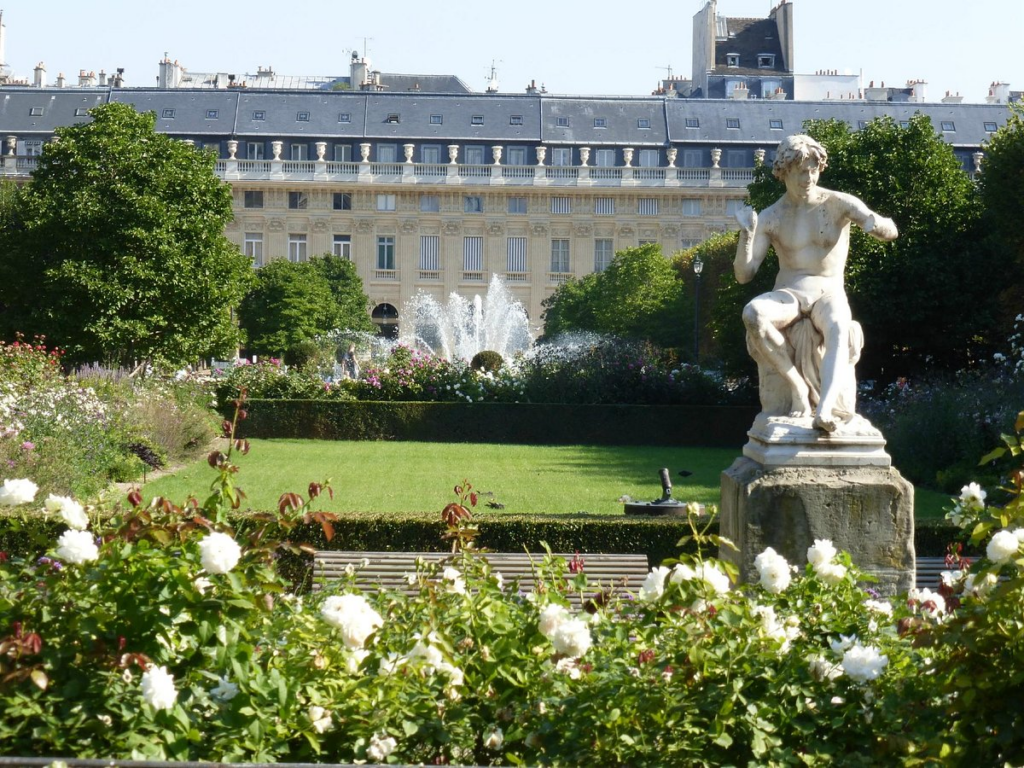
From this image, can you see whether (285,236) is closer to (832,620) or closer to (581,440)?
(581,440)

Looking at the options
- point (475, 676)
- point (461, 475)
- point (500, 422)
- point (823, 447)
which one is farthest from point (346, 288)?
point (475, 676)

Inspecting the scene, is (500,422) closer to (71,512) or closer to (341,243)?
(71,512)

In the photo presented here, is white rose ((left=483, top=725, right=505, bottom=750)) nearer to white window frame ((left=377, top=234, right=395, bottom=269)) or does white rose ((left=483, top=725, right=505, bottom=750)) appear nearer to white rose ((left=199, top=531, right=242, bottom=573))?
white rose ((left=199, top=531, right=242, bottom=573))

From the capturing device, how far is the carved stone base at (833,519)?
19.3 ft

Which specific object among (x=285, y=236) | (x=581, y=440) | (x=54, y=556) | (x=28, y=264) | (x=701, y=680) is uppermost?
(x=285, y=236)

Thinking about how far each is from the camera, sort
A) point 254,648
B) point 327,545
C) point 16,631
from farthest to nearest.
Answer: point 327,545 → point 254,648 → point 16,631

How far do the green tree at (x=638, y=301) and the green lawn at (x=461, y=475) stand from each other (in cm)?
2191

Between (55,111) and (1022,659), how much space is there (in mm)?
60139

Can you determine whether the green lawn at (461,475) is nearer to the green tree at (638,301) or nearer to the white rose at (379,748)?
the white rose at (379,748)

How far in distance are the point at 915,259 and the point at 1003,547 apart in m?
21.0

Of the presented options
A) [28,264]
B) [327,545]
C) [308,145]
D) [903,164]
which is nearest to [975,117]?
[308,145]

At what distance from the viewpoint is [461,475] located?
15586 millimetres

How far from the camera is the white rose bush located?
279 cm

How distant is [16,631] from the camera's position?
292 centimetres
